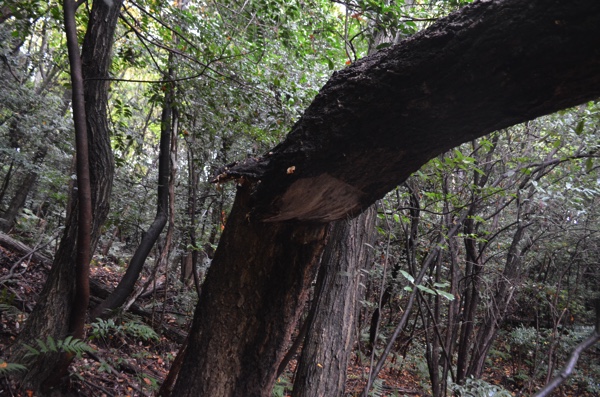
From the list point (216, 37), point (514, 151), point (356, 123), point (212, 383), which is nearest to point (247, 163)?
point (356, 123)

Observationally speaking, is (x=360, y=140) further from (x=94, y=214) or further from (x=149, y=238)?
(x=149, y=238)

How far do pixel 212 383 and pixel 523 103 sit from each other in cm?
197

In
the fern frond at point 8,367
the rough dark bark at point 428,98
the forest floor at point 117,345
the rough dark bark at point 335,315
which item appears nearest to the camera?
the rough dark bark at point 428,98

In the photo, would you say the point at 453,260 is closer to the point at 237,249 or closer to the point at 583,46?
the point at 237,249

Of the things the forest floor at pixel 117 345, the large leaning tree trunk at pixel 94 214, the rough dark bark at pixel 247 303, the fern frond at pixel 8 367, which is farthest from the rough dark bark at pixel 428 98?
the forest floor at pixel 117 345

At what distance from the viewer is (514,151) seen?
224 inches

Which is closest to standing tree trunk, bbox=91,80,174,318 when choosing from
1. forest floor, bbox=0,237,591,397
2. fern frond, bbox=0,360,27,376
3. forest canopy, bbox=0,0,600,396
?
forest canopy, bbox=0,0,600,396

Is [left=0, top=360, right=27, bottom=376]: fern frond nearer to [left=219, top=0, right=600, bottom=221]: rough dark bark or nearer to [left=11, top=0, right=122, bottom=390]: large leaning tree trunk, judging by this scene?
[left=11, top=0, right=122, bottom=390]: large leaning tree trunk

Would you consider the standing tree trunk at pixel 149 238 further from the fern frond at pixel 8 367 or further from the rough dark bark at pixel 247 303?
the rough dark bark at pixel 247 303

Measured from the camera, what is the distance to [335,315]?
12.7 ft

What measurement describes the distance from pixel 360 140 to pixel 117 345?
16.4ft

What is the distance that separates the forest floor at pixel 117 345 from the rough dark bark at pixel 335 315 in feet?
1.12

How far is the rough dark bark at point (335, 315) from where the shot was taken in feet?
12.3

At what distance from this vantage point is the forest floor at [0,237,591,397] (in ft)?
11.9
